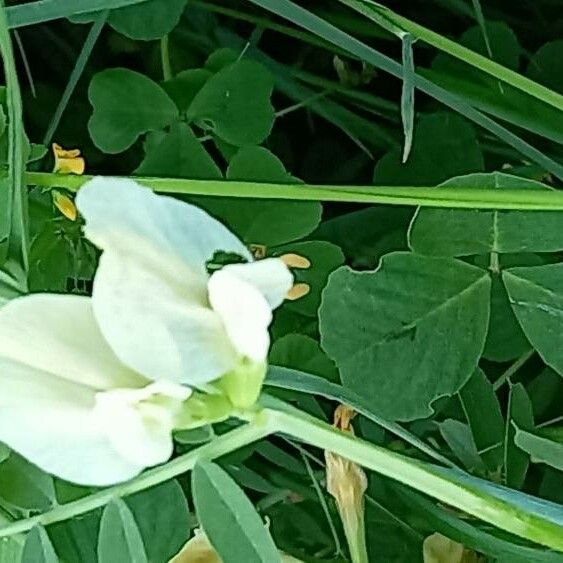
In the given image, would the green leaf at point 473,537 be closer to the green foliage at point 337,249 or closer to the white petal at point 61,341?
the green foliage at point 337,249

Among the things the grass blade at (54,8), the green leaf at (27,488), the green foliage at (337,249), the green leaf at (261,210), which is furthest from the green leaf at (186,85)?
the green leaf at (27,488)

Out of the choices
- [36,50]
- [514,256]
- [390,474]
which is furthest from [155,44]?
[390,474]

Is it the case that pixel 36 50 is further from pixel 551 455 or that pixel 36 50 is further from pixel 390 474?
pixel 390 474

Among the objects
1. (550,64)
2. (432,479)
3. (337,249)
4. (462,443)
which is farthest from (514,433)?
(550,64)

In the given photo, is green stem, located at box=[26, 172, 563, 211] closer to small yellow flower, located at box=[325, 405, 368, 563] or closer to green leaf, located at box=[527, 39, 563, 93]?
small yellow flower, located at box=[325, 405, 368, 563]

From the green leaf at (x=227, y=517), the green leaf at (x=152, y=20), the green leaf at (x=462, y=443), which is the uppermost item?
the green leaf at (x=152, y=20)

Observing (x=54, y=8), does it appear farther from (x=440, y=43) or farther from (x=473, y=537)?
(x=473, y=537)
